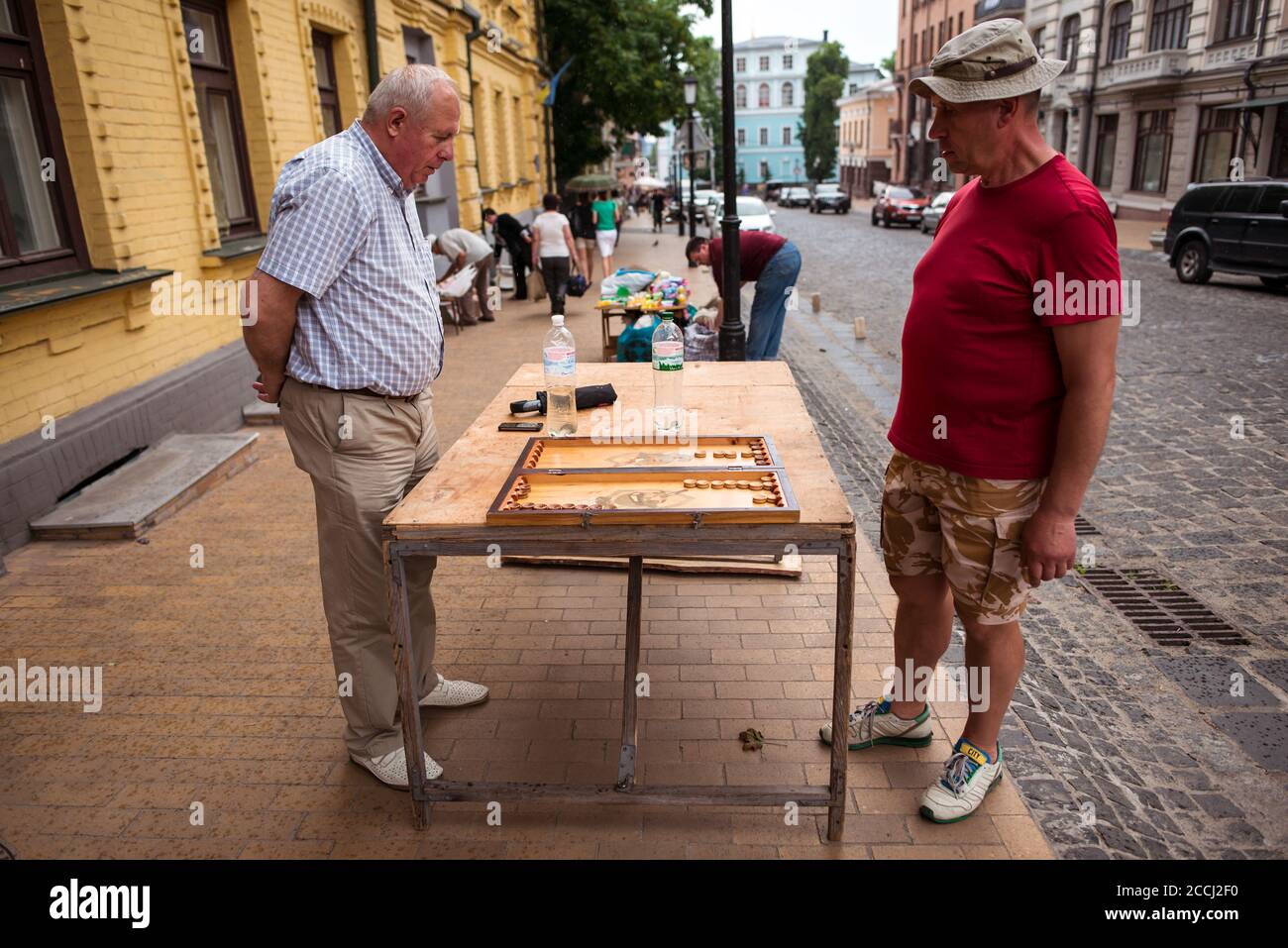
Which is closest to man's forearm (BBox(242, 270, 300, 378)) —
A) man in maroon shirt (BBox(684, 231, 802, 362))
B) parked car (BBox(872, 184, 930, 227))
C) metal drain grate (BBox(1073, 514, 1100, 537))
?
metal drain grate (BBox(1073, 514, 1100, 537))

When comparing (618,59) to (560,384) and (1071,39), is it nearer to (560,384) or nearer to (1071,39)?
(1071,39)

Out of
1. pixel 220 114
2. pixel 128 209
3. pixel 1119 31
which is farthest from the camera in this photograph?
pixel 1119 31

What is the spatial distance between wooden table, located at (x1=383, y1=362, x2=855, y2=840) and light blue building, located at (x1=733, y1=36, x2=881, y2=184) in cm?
9037

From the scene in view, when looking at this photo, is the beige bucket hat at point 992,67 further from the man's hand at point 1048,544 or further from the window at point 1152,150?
the window at point 1152,150

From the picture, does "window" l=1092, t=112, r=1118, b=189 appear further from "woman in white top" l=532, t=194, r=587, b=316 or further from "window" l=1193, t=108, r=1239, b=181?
"woman in white top" l=532, t=194, r=587, b=316

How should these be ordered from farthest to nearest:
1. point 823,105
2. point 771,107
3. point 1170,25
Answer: point 771,107 < point 823,105 < point 1170,25

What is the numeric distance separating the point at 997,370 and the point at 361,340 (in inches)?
74.4

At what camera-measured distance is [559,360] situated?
327cm

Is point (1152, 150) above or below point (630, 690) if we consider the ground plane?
above

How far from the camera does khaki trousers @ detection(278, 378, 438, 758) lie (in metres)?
2.78

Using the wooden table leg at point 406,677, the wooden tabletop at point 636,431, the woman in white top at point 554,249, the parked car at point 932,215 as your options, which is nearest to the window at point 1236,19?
the parked car at point 932,215

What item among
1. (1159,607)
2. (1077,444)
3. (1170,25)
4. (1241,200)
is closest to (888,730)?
(1077,444)

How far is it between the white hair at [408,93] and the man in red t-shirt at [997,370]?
1.46 m
